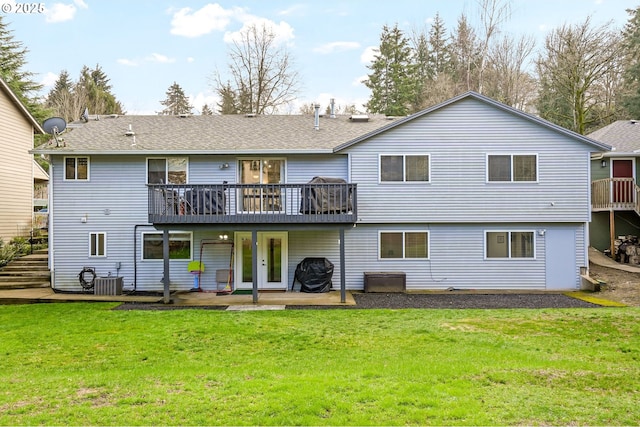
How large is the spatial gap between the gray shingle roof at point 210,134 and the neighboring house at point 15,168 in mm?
3361

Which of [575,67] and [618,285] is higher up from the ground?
[575,67]

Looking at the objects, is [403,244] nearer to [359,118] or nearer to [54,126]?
[359,118]

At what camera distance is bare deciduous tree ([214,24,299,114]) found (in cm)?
2708

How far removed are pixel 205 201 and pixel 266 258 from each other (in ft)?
9.85

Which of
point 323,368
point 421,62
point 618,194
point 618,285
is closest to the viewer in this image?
point 323,368

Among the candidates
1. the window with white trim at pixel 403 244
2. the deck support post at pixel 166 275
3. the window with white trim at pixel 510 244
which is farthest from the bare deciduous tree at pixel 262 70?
the window with white trim at pixel 510 244

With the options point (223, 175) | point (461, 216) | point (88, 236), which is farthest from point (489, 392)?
point (88, 236)

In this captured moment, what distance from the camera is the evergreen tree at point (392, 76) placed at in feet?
110

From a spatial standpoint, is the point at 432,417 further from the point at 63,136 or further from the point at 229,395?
the point at 63,136

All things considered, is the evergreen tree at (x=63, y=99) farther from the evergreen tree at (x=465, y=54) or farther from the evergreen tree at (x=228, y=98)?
the evergreen tree at (x=465, y=54)

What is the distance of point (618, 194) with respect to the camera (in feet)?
53.6

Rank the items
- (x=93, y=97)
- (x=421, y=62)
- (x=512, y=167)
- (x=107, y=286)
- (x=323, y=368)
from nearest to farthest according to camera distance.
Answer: (x=323, y=368) < (x=107, y=286) < (x=512, y=167) < (x=421, y=62) < (x=93, y=97)

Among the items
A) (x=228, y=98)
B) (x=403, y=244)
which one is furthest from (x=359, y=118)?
(x=228, y=98)

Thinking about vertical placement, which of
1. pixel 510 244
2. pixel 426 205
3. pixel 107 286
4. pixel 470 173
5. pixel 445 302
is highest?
pixel 470 173
